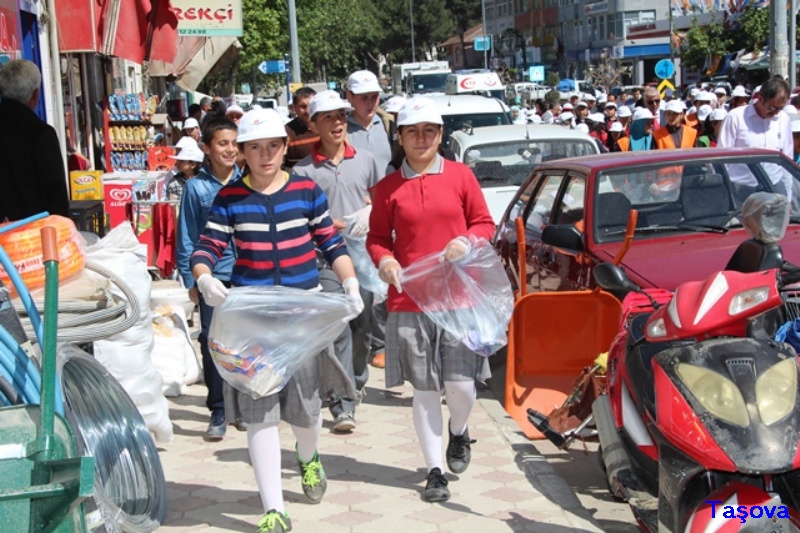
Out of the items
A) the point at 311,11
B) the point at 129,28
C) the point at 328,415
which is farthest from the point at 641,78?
the point at 328,415

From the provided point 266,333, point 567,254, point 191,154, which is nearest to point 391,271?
point 266,333

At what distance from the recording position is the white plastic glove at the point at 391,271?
559cm

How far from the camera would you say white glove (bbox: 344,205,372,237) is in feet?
23.5

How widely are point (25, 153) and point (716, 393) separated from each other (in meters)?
4.59

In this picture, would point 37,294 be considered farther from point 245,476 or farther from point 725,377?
point 725,377

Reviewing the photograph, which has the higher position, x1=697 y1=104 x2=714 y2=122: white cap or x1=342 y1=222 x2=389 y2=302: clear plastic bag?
x1=697 y1=104 x2=714 y2=122: white cap

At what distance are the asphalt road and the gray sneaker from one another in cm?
110

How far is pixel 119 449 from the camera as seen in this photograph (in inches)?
205

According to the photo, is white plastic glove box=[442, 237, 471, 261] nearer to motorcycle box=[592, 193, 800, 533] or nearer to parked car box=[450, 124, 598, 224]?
motorcycle box=[592, 193, 800, 533]

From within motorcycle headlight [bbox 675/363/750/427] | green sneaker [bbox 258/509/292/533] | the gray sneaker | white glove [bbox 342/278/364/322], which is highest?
white glove [bbox 342/278/364/322]

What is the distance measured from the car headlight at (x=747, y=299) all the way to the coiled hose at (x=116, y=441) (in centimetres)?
246

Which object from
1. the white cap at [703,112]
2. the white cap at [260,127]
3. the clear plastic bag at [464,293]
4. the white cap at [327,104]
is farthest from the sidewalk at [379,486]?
the white cap at [703,112]

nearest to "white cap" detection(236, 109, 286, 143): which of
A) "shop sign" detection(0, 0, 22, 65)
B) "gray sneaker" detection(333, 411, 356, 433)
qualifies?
"gray sneaker" detection(333, 411, 356, 433)

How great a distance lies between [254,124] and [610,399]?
201 cm
